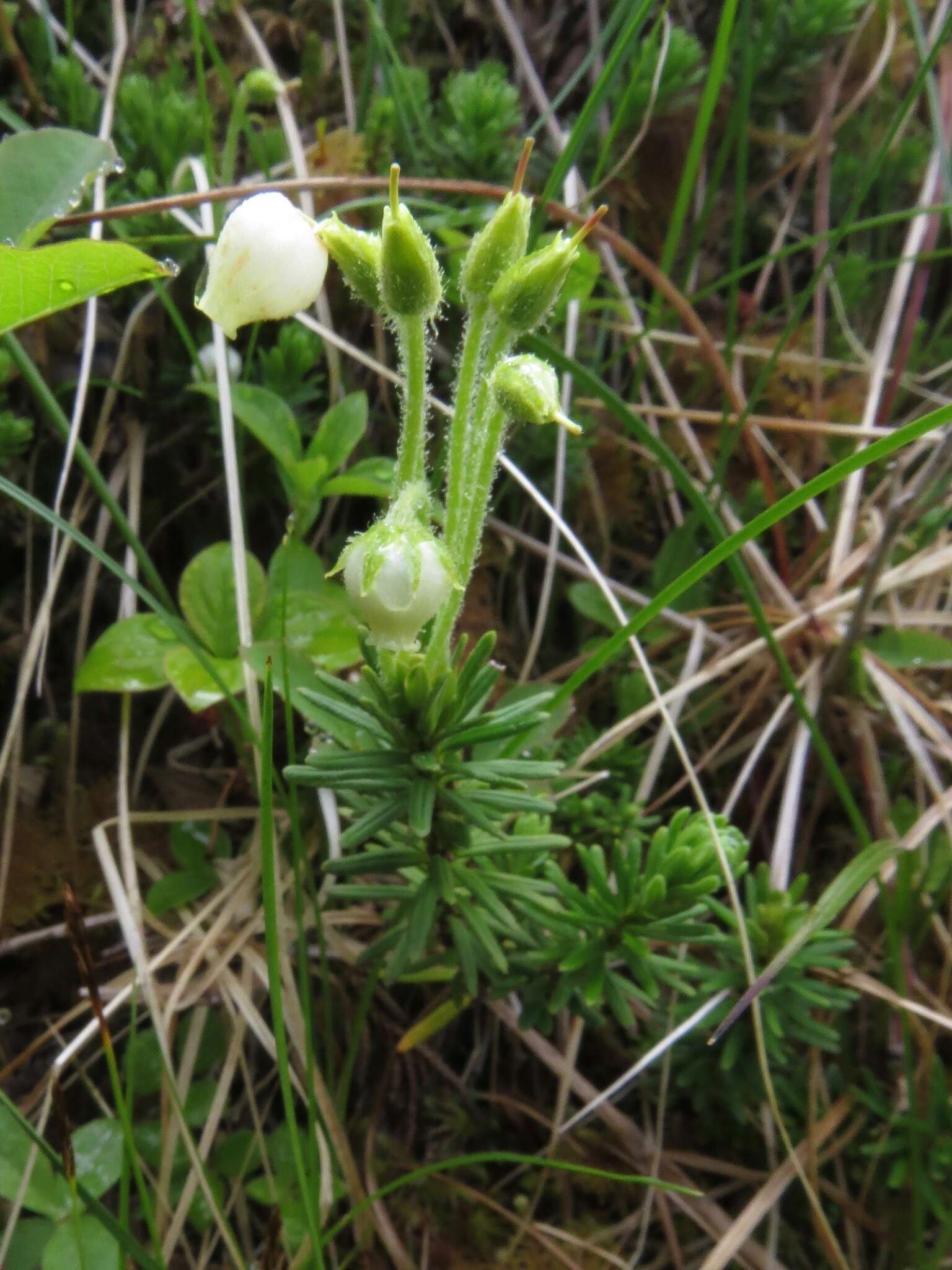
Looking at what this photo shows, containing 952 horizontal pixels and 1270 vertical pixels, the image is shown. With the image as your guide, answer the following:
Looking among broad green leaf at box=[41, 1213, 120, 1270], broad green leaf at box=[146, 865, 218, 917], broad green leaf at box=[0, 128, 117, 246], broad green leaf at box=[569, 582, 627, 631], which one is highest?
broad green leaf at box=[0, 128, 117, 246]

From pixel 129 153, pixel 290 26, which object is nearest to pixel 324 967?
pixel 129 153

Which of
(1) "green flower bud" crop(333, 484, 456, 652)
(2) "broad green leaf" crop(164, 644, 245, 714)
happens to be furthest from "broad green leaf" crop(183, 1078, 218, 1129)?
(1) "green flower bud" crop(333, 484, 456, 652)

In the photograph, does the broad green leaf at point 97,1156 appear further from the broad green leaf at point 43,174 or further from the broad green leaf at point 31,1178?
the broad green leaf at point 43,174

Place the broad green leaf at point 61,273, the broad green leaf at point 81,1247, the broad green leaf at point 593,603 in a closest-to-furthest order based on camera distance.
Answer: the broad green leaf at point 61,273
the broad green leaf at point 81,1247
the broad green leaf at point 593,603

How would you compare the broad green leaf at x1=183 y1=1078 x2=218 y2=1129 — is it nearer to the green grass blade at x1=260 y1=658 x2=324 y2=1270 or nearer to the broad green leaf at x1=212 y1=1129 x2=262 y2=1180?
the broad green leaf at x1=212 y1=1129 x2=262 y2=1180

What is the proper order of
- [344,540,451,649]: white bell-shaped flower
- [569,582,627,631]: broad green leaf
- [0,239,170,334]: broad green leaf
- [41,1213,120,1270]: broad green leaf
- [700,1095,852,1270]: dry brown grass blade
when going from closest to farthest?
[344,540,451,649]: white bell-shaped flower < [0,239,170,334]: broad green leaf < [41,1213,120,1270]: broad green leaf < [700,1095,852,1270]: dry brown grass blade < [569,582,627,631]: broad green leaf

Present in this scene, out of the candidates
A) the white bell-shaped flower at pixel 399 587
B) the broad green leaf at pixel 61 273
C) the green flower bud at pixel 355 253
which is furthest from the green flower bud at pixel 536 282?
the broad green leaf at pixel 61 273

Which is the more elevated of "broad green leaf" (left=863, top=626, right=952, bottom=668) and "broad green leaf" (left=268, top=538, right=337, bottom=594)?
"broad green leaf" (left=268, top=538, right=337, bottom=594)

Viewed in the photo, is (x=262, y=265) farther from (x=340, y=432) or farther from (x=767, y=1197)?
(x=767, y=1197)
